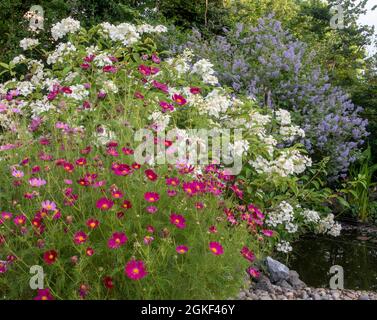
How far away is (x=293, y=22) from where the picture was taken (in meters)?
12.2

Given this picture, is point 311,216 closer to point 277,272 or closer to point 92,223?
point 277,272

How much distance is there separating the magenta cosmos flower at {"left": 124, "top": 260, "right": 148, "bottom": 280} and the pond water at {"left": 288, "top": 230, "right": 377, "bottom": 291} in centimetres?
235

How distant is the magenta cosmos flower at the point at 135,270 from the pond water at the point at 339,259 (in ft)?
7.70

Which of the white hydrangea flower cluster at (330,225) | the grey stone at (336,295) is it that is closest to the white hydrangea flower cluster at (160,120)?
the grey stone at (336,295)

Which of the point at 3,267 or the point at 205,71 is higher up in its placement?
the point at 205,71

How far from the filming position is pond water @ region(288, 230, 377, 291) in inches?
167

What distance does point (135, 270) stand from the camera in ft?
6.86

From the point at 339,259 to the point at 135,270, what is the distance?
3.13m

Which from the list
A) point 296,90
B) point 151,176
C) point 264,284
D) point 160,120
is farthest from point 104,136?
point 296,90

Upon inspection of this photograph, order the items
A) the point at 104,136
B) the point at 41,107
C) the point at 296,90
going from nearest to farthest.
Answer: the point at 104,136 < the point at 41,107 < the point at 296,90

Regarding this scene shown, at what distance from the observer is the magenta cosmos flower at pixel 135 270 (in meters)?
2.06

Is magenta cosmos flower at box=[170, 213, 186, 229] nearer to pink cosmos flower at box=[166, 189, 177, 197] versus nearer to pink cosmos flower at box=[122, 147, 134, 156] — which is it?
pink cosmos flower at box=[166, 189, 177, 197]

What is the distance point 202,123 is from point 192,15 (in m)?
7.59
